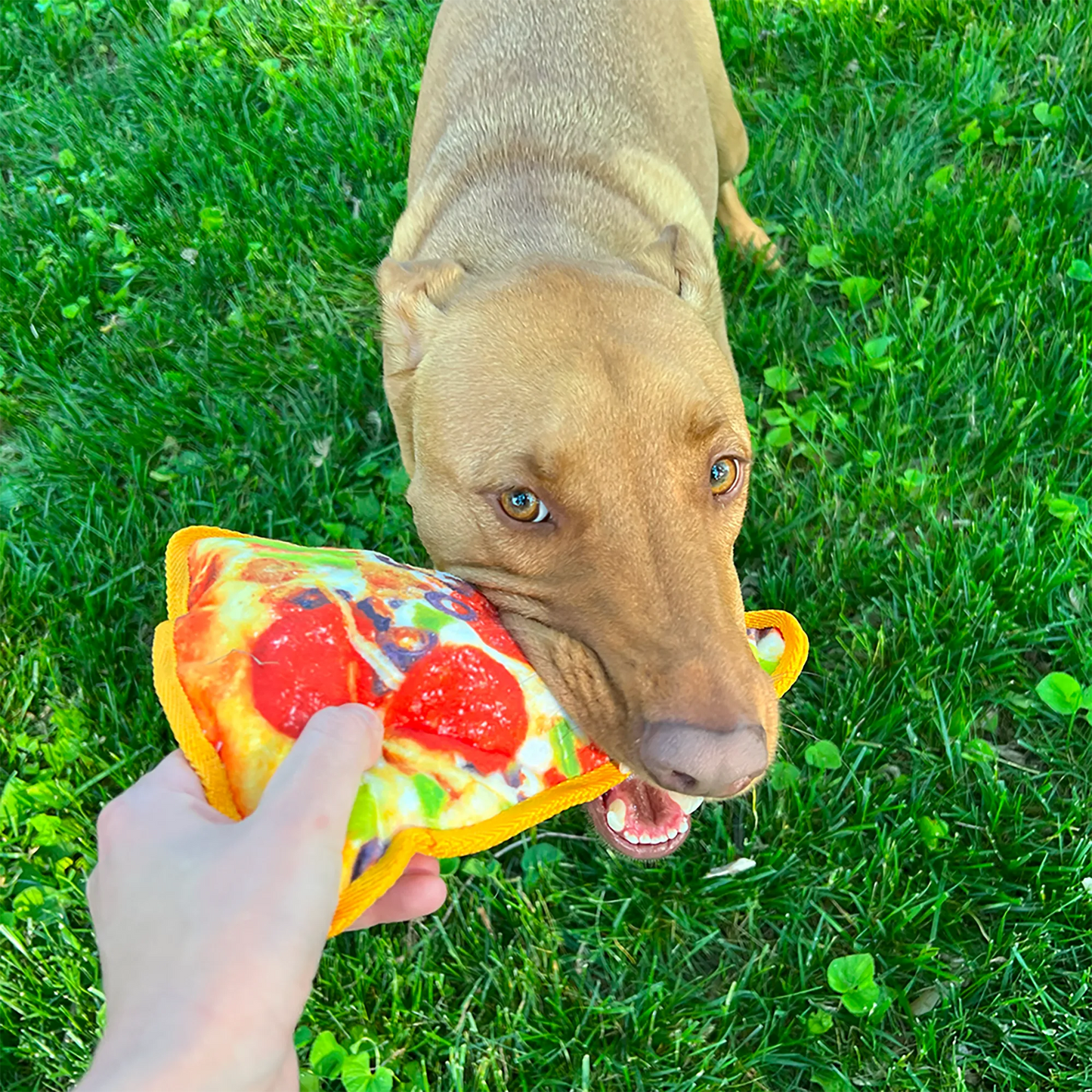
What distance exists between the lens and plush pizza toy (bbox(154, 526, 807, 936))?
1.86 meters

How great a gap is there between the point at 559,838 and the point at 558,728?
1.14 meters

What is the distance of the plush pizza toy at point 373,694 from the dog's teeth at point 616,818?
0.71 ft

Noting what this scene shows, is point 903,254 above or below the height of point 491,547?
below

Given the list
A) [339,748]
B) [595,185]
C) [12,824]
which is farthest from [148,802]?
[595,185]

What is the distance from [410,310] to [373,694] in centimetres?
156

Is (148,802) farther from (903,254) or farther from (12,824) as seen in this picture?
(903,254)

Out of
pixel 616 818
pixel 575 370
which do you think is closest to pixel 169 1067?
pixel 616 818

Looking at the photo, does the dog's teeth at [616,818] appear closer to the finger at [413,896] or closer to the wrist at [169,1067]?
the finger at [413,896]

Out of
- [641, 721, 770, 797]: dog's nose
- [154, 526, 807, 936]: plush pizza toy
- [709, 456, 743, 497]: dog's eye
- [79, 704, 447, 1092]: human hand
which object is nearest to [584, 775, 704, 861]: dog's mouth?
[154, 526, 807, 936]: plush pizza toy

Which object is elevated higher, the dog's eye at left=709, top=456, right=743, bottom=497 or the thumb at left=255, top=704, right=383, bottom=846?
the thumb at left=255, top=704, right=383, bottom=846

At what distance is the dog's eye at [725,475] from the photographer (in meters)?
2.69

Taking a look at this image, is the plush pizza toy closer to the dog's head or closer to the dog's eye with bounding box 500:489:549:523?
the dog's head

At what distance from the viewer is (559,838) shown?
3.31 m

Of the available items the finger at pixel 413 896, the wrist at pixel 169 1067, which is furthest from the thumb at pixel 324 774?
the finger at pixel 413 896
